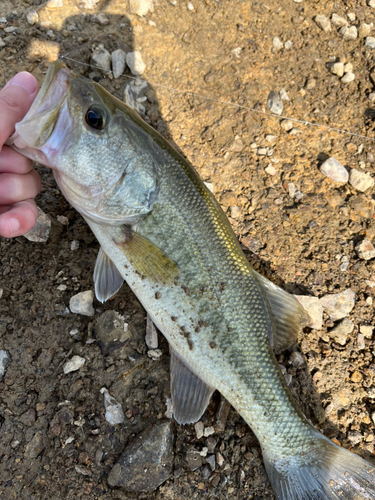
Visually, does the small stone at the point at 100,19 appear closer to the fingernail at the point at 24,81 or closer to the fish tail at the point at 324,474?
the fingernail at the point at 24,81

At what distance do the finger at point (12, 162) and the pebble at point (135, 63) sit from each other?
1.62 metres

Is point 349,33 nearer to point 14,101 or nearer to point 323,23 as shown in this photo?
point 323,23

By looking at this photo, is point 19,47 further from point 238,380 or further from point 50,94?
point 238,380

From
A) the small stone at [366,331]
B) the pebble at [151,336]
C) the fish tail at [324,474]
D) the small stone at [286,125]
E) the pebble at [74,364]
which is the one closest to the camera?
the fish tail at [324,474]

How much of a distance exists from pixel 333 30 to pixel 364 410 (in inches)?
149

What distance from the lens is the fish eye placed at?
228 centimetres

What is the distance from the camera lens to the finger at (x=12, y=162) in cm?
236

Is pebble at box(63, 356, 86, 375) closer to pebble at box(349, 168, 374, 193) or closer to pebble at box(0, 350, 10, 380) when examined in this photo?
pebble at box(0, 350, 10, 380)

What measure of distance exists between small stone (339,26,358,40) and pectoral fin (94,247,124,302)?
3445 mm

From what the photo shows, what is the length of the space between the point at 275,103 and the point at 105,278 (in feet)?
7.96

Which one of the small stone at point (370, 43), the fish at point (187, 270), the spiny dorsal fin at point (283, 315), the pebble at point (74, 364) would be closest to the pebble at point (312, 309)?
the spiny dorsal fin at point (283, 315)

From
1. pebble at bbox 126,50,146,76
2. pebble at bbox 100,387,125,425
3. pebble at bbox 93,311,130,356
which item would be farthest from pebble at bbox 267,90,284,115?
pebble at bbox 100,387,125,425

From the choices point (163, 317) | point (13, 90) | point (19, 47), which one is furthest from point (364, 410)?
point (19, 47)

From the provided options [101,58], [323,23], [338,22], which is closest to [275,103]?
[323,23]
